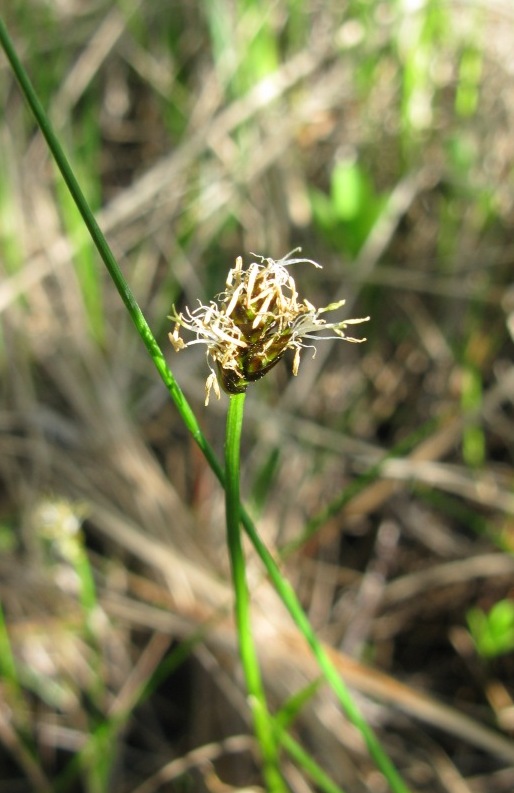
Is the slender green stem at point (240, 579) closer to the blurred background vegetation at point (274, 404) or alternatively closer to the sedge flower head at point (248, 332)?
the sedge flower head at point (248, 332)

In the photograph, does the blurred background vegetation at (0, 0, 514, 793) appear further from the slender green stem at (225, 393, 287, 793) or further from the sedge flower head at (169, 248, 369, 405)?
the sedge flower head at (169, 248, 369, 405)

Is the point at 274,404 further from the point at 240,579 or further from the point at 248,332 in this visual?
the point at 248,332

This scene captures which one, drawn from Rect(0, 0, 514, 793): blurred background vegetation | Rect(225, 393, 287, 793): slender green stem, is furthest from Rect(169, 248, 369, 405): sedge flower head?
Rect(0, 0, 514, 793): blurred background vegetation

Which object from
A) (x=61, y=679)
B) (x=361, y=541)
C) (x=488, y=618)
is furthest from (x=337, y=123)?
(x=61, y=679)

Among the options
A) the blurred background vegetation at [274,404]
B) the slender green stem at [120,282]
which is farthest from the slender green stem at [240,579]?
the blurred background vegetation at [274,404]

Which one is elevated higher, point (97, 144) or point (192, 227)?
point (97, 144)

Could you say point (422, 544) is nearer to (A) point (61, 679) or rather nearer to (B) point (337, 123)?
(A) point (61, 679)
